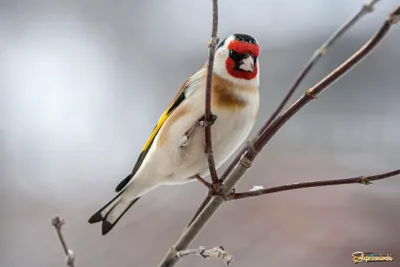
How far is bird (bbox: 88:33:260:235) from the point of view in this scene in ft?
2.59

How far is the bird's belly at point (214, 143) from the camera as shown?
0.78 metres

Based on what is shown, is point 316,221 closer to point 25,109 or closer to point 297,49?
point 297,49


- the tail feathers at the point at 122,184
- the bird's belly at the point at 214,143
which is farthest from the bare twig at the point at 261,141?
the tail feathers at the point at 122,184

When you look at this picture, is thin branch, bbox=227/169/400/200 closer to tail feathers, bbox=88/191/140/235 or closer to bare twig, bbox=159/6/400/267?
bare twig, bbox=159/6/400/267

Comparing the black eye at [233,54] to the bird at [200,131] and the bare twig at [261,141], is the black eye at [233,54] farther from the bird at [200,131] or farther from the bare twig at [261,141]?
the bare twig at [261,141]

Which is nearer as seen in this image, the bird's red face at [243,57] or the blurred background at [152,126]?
the bird's red face at [243,57]

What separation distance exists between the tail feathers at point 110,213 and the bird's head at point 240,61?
0.27 metres

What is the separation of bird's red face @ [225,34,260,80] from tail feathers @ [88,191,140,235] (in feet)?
0.92

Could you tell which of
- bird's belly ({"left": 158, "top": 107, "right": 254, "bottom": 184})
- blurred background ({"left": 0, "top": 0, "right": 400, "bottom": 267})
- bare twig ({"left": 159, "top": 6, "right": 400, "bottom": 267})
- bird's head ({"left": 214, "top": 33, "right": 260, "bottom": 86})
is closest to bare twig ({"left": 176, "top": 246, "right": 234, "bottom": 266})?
bare twig ({"left": 159, "top": 6, "right": 400, "bottom": 267})

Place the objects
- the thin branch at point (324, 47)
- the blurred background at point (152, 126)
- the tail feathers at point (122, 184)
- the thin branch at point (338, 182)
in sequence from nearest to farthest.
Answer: the thin branch at point (324, 47)
the thin branch at point (338, 182)
the tail feathers at point (122, 184)
the blurred background at point (152, 126)

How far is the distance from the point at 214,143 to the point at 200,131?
33 millimetres

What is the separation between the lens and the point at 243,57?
32.4 inches

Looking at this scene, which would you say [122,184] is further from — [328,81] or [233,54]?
[328,81]

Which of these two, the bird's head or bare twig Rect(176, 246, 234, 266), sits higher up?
the bird's head
